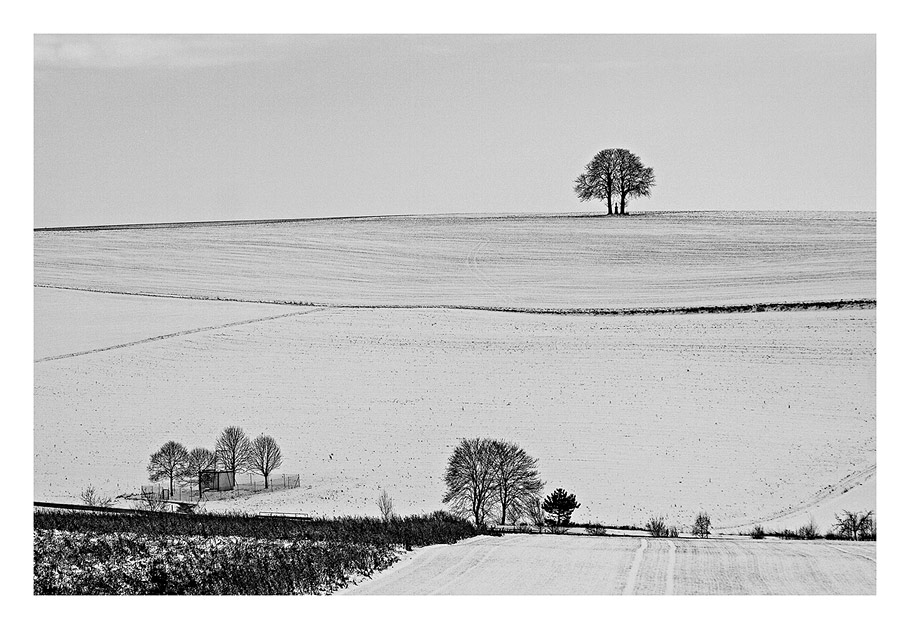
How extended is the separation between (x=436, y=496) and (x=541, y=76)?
3268 mm

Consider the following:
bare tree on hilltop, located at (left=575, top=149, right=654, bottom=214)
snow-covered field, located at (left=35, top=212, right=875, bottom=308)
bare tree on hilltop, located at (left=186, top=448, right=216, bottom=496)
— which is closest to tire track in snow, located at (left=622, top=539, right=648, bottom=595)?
snow-covered field, located at (left=35, top=212, right=875, bottom=308)

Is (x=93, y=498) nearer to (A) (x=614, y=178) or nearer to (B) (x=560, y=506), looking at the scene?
(B) (x=560, y=506)

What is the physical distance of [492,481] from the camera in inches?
307

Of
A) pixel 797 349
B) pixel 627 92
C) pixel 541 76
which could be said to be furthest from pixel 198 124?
pixel 797 349

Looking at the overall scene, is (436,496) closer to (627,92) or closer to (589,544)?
(589,544)

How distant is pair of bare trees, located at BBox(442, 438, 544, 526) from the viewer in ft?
25.3

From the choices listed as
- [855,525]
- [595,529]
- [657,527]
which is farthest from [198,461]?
[855,525]

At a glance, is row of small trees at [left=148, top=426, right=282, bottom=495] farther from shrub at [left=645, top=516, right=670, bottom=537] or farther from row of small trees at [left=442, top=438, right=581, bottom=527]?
shrub at [left=645, top=516, right=670, bottom=537]

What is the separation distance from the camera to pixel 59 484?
25.8ft

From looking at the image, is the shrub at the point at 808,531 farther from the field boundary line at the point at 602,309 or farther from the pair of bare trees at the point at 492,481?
the pair of bare trees at the point at 492,481

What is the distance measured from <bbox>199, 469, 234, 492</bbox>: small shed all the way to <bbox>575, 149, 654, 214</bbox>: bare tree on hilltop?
3.43m

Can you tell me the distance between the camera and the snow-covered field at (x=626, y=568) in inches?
252

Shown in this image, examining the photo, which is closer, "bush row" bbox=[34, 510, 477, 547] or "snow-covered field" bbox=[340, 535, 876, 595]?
"snow-covered field" bbox=[340, 535, 876, 595]

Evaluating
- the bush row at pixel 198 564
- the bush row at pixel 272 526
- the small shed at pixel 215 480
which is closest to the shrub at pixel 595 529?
the bush row at pixel 272 526
